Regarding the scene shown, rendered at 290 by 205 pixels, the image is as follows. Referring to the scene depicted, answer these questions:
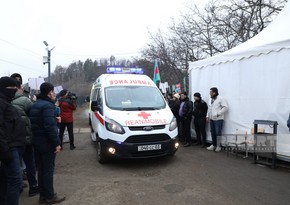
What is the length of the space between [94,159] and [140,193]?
9.58 ft

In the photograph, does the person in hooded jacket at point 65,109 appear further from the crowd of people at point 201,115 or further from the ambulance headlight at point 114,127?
the crowd of people at point 201,115

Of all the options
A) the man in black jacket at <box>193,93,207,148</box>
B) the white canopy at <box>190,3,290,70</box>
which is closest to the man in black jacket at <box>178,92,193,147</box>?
the man in black jacket at <box>193,93,207,148</box>

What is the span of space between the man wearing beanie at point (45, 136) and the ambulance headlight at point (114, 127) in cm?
194

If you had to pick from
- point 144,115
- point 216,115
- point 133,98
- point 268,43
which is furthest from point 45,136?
point 268,43

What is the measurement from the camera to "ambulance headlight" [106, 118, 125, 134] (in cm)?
610

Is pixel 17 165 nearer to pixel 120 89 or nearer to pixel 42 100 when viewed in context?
pixel 42 100

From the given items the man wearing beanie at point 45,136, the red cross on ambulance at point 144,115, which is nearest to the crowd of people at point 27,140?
the man wearing beanie at point 45,136

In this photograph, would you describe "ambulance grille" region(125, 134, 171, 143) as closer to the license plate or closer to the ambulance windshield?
the license plate

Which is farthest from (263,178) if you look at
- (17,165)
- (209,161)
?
(17,165)

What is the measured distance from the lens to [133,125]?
20.0 feet

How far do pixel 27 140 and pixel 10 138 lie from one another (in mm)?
465

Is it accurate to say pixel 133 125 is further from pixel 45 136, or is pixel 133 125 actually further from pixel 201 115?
pixel 201 115

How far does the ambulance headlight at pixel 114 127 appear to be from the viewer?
20.0 feet

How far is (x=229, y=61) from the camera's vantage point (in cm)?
775
